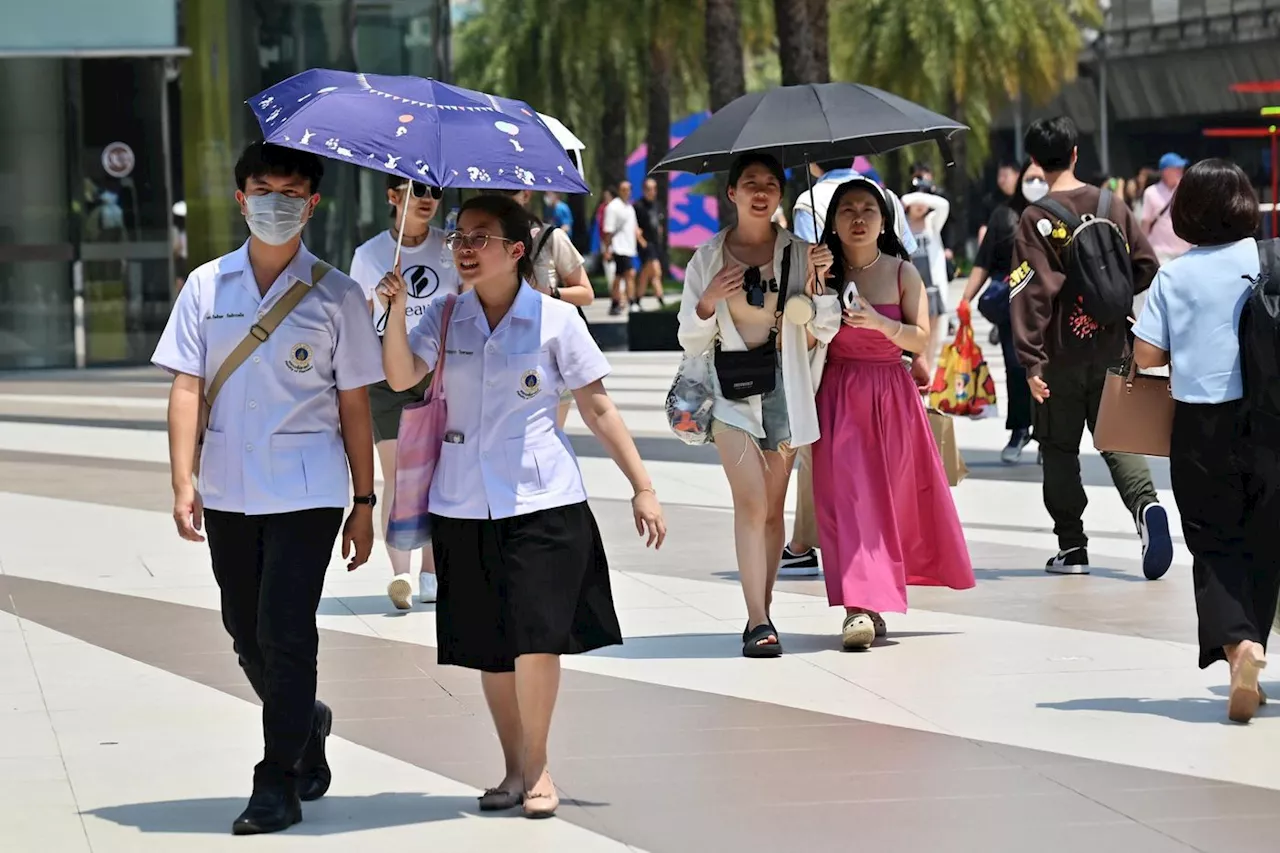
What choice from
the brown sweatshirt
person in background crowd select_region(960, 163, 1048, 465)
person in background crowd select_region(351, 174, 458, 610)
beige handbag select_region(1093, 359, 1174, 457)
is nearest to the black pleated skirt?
beige handbag select_region(1093, 359, 1174, 457)

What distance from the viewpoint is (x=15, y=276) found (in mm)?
22438

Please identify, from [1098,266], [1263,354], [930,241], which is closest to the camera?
[1263,354]

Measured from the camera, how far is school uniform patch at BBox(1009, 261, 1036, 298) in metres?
9.06

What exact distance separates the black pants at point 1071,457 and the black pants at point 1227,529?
251 centimetres

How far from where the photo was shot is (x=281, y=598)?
526 cm

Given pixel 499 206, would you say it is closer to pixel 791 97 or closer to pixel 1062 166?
pixel 791 97

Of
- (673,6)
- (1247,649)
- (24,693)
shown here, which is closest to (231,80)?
(673,6)

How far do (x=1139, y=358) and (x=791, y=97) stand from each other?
176 centimetres

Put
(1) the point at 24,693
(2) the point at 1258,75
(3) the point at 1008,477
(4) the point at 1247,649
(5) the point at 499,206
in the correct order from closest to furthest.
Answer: (5) the point at 499,206 < (4) the point at 1247,649 < (1) the point at 24,693 < (3) the point at 1008,477 < (2) the point at 1258,75

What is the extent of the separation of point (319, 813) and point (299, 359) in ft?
3.74

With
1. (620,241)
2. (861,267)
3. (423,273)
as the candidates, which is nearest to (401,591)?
(423,273)

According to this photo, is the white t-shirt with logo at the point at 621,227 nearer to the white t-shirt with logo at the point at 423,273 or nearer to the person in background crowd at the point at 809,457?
the person in background crowd at the point at 809,457

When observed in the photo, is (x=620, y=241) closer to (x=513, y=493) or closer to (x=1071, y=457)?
(x=1071, y=457)

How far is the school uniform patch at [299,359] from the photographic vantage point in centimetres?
531
